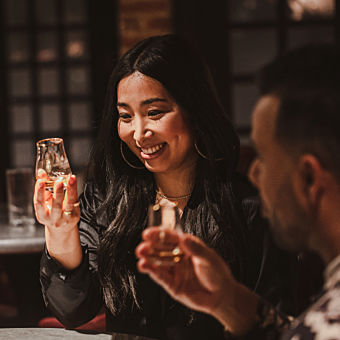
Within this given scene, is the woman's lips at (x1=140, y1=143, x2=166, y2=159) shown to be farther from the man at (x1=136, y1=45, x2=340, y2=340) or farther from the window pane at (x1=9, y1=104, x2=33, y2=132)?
the window pane at (x1=9, y1=104, x2=33, y2=132)

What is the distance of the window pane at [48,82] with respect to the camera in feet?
17.4

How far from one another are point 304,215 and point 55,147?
0.93m

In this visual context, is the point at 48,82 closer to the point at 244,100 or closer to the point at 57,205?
the point at 244,100

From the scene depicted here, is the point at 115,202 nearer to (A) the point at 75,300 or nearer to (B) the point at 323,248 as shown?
(A) the point at 75,300

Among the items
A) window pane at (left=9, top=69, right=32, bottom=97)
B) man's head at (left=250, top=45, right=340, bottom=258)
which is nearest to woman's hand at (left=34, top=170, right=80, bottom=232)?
man's head at (left=250, top=45, right=340, bottom=258)

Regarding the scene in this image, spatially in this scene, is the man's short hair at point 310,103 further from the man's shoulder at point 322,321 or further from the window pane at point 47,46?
the window pane at point 47,46

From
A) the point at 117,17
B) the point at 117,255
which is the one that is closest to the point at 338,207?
the point at 117,255

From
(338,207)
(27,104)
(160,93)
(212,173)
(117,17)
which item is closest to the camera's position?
(338,207)

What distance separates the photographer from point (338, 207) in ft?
3.03

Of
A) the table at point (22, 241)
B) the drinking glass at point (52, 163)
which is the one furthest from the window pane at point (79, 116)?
the drinking glass at point (52, 163)

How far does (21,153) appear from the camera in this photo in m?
5.39

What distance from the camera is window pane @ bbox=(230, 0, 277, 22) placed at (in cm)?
434

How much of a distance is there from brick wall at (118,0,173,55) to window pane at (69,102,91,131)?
2.98 ft

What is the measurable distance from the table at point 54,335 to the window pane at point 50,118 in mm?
4102
